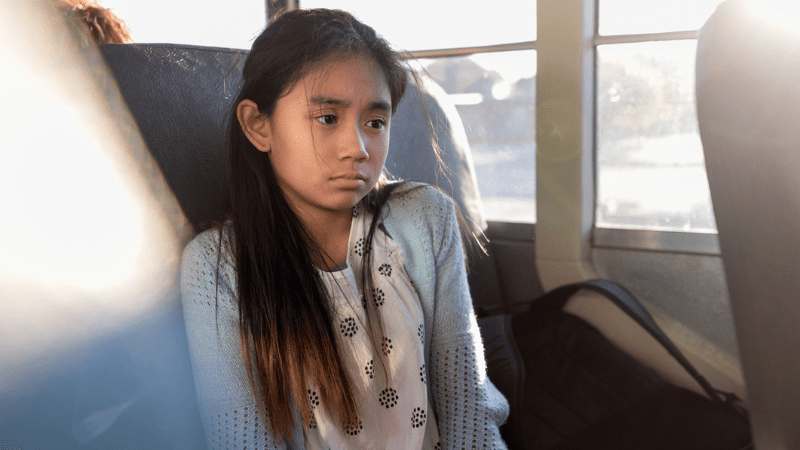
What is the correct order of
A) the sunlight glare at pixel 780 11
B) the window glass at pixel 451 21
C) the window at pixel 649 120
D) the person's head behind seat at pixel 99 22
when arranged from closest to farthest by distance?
the sunlight glare at pixel 780 11 → the person's head behind seat at pixel 99 22 → the window at pixel 649 120 → the window glass at pixel 451 21

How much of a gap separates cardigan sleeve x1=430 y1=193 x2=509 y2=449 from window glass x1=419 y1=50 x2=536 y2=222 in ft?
3.12

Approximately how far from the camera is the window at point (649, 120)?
1.64 meters

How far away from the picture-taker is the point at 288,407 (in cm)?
81

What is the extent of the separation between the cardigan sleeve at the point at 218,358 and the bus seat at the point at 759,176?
60cm

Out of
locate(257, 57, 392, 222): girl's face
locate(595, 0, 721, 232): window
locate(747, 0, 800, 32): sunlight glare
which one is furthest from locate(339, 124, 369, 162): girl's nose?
locate(595, 0, 721, 232): window

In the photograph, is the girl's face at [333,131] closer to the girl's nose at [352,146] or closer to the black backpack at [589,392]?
the girl's nose at [352,146]

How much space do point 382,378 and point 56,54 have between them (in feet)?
2.32

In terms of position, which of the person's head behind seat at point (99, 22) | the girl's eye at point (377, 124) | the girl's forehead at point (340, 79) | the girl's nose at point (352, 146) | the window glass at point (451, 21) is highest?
the window glass at point (451, 21)

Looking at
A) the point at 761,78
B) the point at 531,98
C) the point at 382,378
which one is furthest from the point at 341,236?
the point at 531,98

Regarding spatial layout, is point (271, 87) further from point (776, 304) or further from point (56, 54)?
point (776, 304)

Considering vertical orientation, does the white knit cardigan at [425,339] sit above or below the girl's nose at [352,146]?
below

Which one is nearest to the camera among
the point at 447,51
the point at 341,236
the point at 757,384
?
the point at 757,384

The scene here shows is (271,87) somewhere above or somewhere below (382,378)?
above

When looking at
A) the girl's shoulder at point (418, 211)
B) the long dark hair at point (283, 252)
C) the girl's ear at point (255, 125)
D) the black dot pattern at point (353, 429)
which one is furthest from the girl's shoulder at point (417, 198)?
the black dot pattern at point (353, 429)
